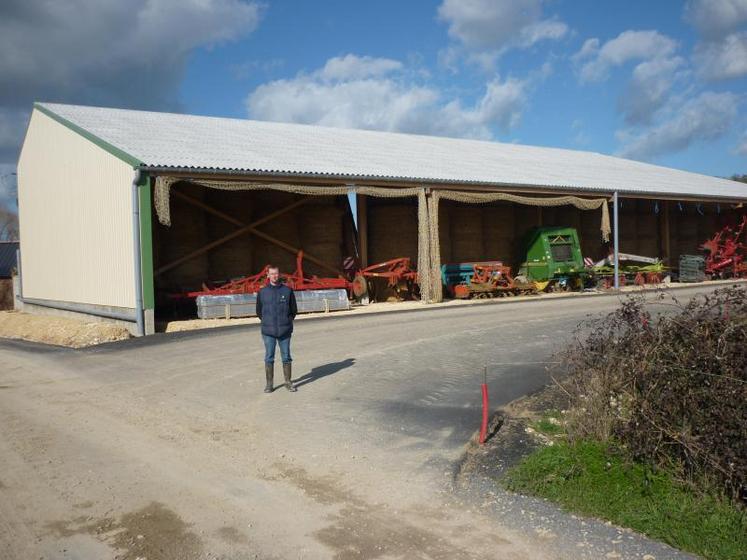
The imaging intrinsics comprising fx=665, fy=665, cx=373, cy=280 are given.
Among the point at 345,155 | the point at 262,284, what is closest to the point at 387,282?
the point at 345,155

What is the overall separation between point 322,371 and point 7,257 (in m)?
33.5

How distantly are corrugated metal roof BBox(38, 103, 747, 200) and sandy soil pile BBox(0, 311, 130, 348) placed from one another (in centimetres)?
375

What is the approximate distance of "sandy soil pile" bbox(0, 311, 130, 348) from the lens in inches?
560

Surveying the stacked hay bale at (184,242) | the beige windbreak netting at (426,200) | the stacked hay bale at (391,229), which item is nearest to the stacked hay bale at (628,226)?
the beige windbreak netting at (426,200)

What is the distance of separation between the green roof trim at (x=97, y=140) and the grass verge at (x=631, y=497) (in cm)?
1180

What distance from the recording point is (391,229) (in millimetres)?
22703

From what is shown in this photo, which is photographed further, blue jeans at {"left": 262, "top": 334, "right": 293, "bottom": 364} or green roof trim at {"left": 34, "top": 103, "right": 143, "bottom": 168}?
green roof trim at {"left": 34, "top": 103, "right": 143, "bottom": 168}

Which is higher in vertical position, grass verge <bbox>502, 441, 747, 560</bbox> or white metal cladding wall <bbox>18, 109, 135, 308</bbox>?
white metal cladding wall <bbox>18, 109, 135, 308</bbox>

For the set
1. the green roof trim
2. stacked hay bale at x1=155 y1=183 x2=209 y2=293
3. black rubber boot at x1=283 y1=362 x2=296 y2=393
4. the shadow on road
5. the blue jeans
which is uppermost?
the green roof trim

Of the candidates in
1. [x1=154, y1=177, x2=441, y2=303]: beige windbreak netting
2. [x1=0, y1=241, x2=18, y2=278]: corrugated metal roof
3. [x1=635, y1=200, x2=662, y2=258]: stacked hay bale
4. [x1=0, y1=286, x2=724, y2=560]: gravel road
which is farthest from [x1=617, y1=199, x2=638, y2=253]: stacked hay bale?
[x1=0, y1=241, x2=18, y2=278]: corrugated metal roof

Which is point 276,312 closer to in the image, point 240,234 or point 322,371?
point 322,371

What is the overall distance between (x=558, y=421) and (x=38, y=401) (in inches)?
256

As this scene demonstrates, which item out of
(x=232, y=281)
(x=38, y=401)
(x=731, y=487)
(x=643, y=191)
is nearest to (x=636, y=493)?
(x=731, y=487)

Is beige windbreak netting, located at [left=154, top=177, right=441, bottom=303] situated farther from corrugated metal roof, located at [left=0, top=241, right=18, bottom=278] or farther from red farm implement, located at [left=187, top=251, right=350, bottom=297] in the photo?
corrugated metal roof, located at [left=0, top=241, right=18, bottom=278]
